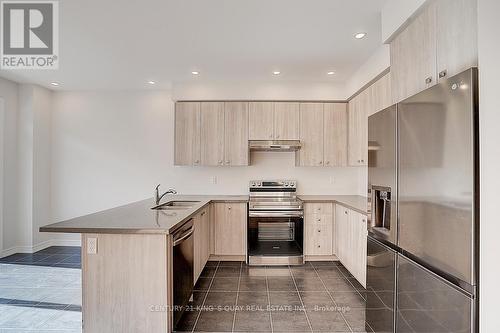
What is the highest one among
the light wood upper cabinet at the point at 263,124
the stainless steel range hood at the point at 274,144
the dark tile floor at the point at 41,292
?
the light wood upper cabinet at the point at 263,124

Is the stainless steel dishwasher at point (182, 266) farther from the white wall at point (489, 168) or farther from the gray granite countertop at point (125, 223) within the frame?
the white wall at point (489, 168)

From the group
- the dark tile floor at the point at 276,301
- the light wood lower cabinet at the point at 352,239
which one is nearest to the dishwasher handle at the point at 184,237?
the dark tile floor at the point at 276,301

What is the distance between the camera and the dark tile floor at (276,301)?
7.77 ft

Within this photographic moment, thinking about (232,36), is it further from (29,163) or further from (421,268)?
(29,163)

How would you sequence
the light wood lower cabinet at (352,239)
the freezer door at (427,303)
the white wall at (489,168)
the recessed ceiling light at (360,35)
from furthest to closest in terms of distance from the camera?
1. the light wood lower cabinet at (352,239)
2. the recessed ceiling light at (360,35)
3. the freezer door at (427,303)
4. the white wall at (489,168)

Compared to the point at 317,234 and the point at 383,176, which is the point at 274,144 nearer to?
the point at 317,234

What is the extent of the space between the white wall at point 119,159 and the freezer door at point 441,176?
2.94 metres

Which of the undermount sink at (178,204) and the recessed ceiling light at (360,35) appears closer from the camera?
the recessed ceiling light at (360,35)

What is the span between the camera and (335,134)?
421cm

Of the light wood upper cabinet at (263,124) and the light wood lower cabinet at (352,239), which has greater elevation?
the light wood upper cabinet at (263,124)

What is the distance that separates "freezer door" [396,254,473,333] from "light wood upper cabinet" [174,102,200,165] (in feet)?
10.5

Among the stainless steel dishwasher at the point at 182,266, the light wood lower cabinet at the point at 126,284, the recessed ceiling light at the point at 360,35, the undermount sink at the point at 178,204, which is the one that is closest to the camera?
the light wood lower cabinet at the point at 126,284

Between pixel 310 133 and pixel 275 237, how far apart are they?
65.4 inches

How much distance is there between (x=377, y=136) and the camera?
205 centimetres
